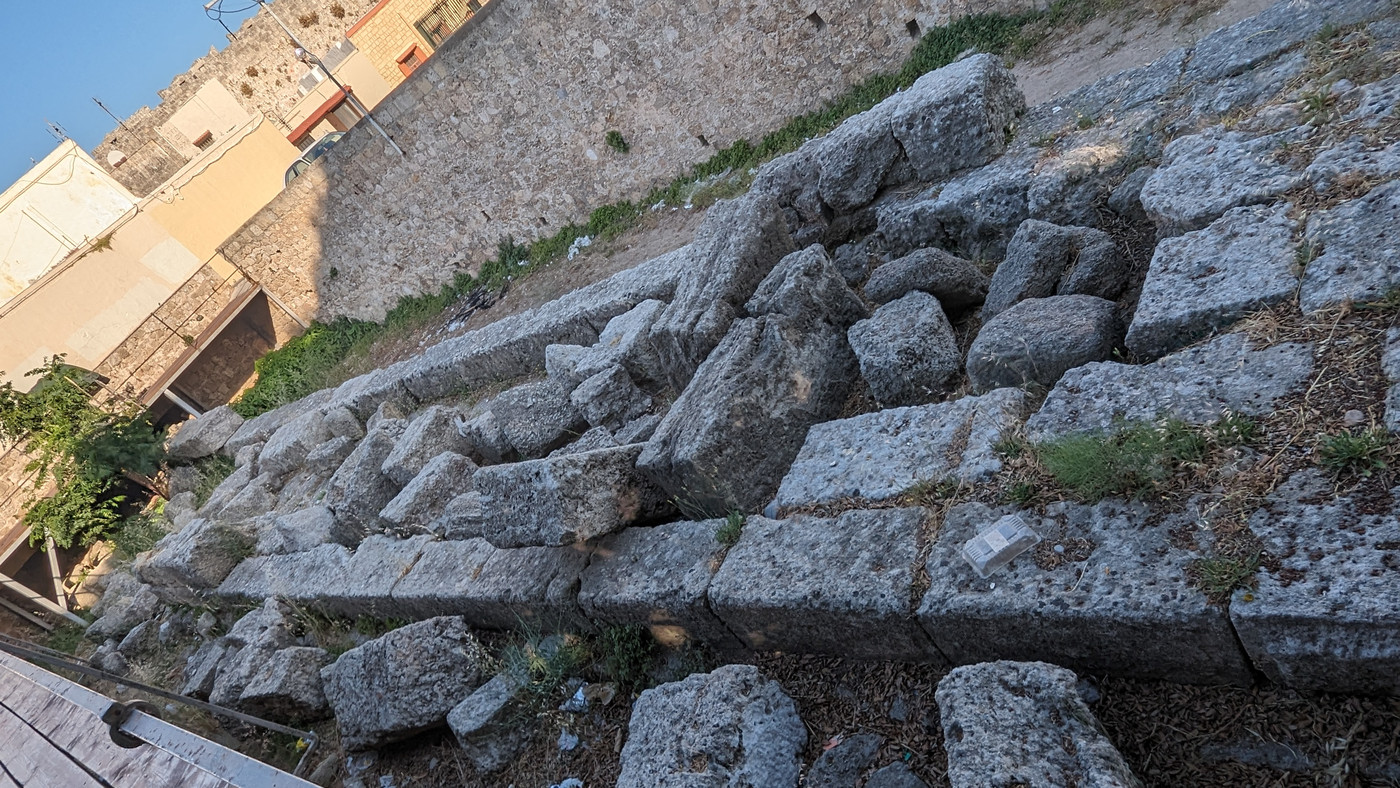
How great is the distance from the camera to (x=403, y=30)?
73.3ft

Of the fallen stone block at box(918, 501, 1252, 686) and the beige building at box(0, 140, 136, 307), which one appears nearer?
the fallen stone block at box(918, 501, 1252, 686)

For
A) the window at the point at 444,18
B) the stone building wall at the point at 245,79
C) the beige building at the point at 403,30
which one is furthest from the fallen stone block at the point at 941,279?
the stone building wall at the point at 245,79

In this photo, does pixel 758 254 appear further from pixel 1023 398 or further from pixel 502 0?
pixel 502 0

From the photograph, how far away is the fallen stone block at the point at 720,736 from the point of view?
89.8 inches

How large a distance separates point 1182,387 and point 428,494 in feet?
13.5

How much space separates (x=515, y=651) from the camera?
3.48 m

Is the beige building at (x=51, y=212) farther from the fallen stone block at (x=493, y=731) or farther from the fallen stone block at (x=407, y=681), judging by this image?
the fallen stone block at (x=493, y=731)

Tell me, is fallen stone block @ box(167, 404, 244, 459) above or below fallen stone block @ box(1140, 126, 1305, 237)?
above

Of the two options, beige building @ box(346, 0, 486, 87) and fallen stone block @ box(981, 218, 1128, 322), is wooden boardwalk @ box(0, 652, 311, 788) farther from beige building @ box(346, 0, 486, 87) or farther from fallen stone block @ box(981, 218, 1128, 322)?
beige building @ box(346, 0, 486, 87)

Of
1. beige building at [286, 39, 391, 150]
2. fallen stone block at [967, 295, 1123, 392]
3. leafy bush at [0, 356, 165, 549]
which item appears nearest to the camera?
fallen stone block at [967, 295, 1123, 392]

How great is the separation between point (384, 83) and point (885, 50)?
18.9m

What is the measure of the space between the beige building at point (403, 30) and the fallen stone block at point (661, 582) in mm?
22451

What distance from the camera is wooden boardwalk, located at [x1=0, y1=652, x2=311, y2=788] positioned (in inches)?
85.3

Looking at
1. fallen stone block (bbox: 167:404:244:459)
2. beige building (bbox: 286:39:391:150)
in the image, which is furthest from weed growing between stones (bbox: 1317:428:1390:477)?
beige building (bbox: 286:39:391:150)
